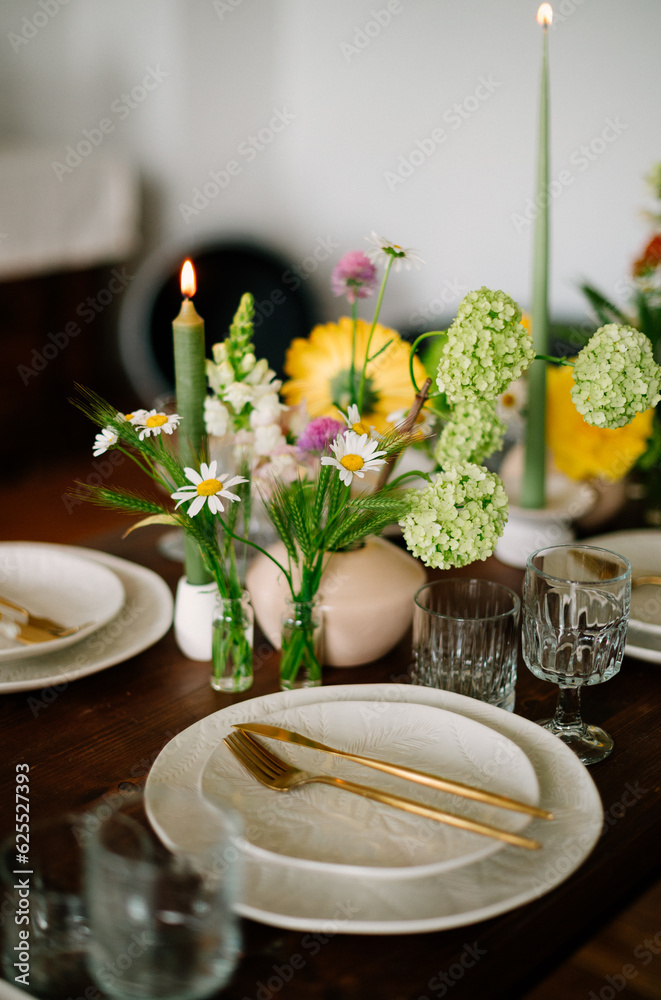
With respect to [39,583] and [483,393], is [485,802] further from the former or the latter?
[39,583]

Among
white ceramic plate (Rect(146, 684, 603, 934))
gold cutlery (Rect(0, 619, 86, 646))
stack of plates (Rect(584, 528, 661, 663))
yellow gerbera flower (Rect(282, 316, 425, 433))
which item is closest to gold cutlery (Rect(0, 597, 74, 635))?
gold cutlery (Rect(0, 619, 86, 646))

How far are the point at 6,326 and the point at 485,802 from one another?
8.81 feet

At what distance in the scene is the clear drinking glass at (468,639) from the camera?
790 mm

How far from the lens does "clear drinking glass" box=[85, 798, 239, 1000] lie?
1.64 ft

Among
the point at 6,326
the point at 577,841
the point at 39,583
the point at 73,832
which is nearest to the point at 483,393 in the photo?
the point at 577,841

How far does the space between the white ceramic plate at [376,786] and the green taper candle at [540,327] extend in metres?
0.48

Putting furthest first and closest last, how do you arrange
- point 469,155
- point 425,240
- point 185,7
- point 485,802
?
point 185,7 < point 425,240 < point 469,155 < point 485,802

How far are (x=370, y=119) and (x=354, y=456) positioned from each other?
2.37 meters

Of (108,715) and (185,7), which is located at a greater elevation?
(185,7)

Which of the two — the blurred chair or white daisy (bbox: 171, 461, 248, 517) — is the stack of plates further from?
the blurred chair

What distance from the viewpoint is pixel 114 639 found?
93 centimetres

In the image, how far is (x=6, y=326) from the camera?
9.64ft

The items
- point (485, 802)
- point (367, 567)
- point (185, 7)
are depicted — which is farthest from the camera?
point (185, 7)

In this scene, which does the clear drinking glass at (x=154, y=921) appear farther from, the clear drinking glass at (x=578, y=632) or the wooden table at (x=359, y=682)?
the clear drinking glass at (x=578, y=632)
